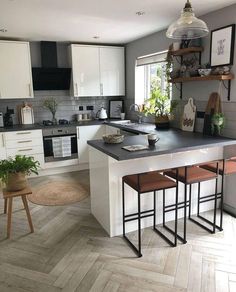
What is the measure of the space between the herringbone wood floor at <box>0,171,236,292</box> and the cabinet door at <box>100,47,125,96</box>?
9.27 feet

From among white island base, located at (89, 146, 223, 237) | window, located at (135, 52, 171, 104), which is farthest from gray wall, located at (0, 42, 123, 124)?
white island base, located at (89, 146, 223, 237)

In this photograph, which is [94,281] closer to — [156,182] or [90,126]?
[156,182]

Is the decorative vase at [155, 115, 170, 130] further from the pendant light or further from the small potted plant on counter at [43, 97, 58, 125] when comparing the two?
the small potted plant on counter at [43, 97, 58, 125]

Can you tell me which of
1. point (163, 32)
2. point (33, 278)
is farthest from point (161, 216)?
point (163, 32)

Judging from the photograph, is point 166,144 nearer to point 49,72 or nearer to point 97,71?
point 97,71

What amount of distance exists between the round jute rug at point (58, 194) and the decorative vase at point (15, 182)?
32.6 inches

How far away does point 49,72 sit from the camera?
14.9ft

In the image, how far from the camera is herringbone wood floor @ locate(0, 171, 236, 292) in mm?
1971

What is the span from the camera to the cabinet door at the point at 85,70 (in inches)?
181

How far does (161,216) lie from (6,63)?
133 inches

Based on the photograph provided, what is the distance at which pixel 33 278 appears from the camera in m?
2.05

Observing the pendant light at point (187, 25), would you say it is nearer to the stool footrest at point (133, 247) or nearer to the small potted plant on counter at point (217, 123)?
the small potted plant on counter at point (217, 123)

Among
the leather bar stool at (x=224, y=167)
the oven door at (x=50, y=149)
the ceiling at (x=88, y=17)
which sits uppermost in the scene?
the ceiling at (x=88, y=17)

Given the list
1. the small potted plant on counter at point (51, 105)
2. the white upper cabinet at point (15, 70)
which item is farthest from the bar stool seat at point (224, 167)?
the white upper cabinet at point (15, 70)
